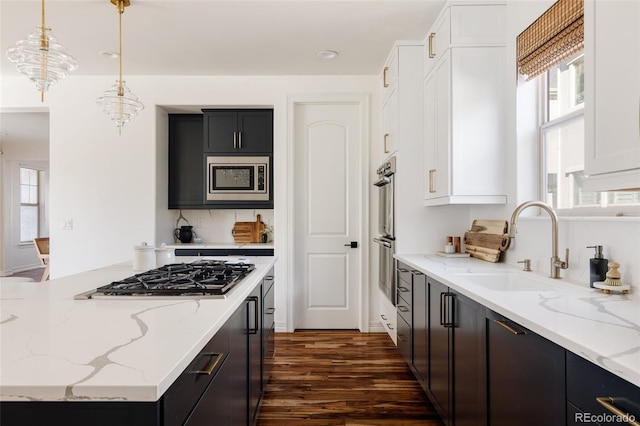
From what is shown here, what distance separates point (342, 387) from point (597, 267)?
5.68ft

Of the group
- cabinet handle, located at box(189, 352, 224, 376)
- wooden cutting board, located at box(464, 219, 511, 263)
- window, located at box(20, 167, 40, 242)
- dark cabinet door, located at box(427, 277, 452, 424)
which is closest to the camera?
cabinet handle, located at box(189, 352, 224, 376)

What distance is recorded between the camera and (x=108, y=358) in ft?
2.68

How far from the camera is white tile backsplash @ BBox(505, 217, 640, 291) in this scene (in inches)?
59.1

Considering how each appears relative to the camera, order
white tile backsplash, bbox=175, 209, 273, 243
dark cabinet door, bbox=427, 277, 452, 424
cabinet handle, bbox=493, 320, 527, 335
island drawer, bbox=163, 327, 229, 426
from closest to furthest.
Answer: island drawer, bbox=163, 327, 229, 426 < cabinet handle, bbox=493, 320, 527, 335 < dark cabinet door, bbox=427, 277, 452, 424 < white tile backsplash, bbox=175, 209, 273, 243

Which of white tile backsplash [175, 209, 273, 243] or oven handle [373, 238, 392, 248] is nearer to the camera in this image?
oven handle [373, 238, 392, 248]

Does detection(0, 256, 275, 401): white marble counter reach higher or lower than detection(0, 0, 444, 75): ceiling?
lower

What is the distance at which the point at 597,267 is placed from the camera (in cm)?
159

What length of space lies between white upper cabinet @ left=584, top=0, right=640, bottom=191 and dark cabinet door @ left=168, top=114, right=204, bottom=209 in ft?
12.1

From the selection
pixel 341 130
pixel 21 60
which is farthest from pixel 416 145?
pixel 21 60

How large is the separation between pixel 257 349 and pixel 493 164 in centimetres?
186

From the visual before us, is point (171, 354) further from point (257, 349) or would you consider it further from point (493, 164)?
point (493, 164)

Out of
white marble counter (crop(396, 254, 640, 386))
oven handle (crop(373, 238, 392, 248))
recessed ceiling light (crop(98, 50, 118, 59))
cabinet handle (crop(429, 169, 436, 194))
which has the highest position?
recessed ceiling light (crop(98, 50, 118, 59))

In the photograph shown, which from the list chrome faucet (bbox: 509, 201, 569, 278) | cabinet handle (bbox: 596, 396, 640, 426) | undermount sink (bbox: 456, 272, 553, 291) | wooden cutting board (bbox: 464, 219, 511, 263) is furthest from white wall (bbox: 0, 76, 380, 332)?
cabinet handle (bbox: 596, 396, 640, 426)

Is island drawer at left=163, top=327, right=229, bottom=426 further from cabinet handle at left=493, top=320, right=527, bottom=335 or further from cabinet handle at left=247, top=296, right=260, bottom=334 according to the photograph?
cabinet handle at left=493, top=320, right=527, bottom=335
